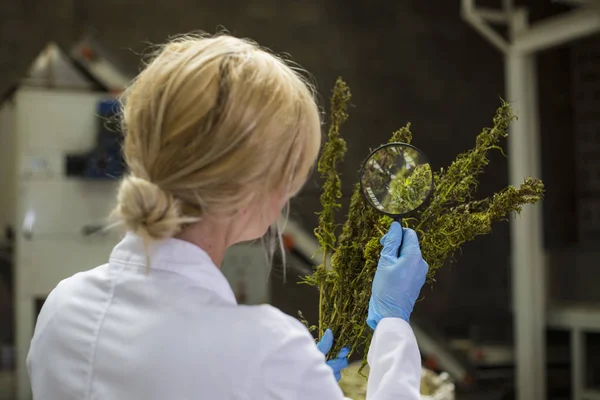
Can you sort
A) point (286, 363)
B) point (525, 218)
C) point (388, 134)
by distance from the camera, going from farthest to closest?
point (388, 134) < point (525, 218) < point (286, 363)

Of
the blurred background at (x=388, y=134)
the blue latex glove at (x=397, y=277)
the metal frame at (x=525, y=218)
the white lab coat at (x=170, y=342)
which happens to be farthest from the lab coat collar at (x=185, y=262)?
the metal frame at (x=525, y=218)

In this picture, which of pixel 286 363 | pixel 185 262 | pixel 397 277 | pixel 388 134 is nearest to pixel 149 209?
pixel 185 262

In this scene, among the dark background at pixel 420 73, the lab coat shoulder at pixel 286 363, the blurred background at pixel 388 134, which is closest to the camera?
the lab coat shoulder at pixel 286 363

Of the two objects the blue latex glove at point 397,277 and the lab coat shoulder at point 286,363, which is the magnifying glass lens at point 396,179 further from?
the lab coat shoulder at point 286,363

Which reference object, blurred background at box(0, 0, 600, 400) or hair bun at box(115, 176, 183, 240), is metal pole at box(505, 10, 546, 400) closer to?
blurred background at box(0, 0, 600, 400)

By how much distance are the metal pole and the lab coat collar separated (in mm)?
3612

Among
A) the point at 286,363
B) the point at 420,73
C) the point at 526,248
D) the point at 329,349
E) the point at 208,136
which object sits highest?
the point at 420,73

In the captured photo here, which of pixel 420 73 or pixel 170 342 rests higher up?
pixel 420 73

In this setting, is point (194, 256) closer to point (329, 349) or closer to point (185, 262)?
point (185, 262)

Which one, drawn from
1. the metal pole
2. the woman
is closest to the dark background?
the metal pole

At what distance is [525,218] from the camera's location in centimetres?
425

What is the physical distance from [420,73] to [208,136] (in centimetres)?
564

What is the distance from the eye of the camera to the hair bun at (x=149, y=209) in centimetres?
87

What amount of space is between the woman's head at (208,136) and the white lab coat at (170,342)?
0.21ft
